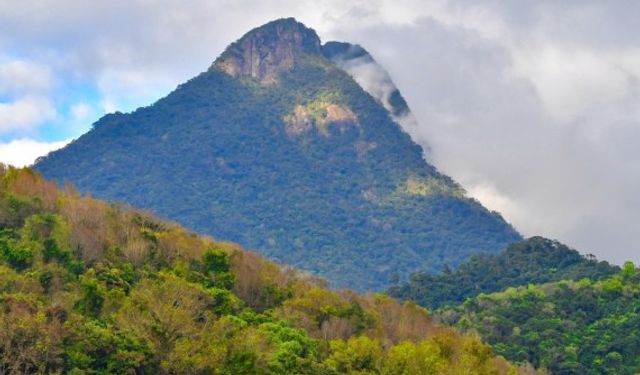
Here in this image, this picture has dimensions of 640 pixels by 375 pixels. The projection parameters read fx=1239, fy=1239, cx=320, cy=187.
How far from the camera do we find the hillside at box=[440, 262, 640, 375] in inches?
4225

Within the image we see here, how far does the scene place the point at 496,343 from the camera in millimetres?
111875

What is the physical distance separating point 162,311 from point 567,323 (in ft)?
203

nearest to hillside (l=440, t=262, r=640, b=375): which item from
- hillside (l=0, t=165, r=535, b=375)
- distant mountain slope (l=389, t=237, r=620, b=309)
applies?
distant mountain slope (l=389, t=237, r=620, b=309)

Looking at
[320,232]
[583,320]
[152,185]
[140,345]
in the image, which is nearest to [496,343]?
[583,320]

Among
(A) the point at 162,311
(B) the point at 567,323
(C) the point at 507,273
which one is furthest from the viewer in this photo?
(C) the point at 507,273

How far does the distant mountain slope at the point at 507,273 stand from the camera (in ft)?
476

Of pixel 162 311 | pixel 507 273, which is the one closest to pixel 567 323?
pixel 507 273

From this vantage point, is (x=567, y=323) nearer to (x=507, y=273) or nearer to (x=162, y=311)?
(x=507, y=273)

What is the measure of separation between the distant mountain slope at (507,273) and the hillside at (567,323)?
29.9 ft

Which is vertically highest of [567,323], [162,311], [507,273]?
[507,273]

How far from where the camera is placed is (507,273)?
502 feet

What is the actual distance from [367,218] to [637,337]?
87328mm

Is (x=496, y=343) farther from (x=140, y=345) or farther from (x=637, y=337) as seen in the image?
(x=140, y=345)

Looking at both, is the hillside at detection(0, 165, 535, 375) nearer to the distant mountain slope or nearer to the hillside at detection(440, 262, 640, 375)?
the hillside at detection(440, 262, 640, 375)
